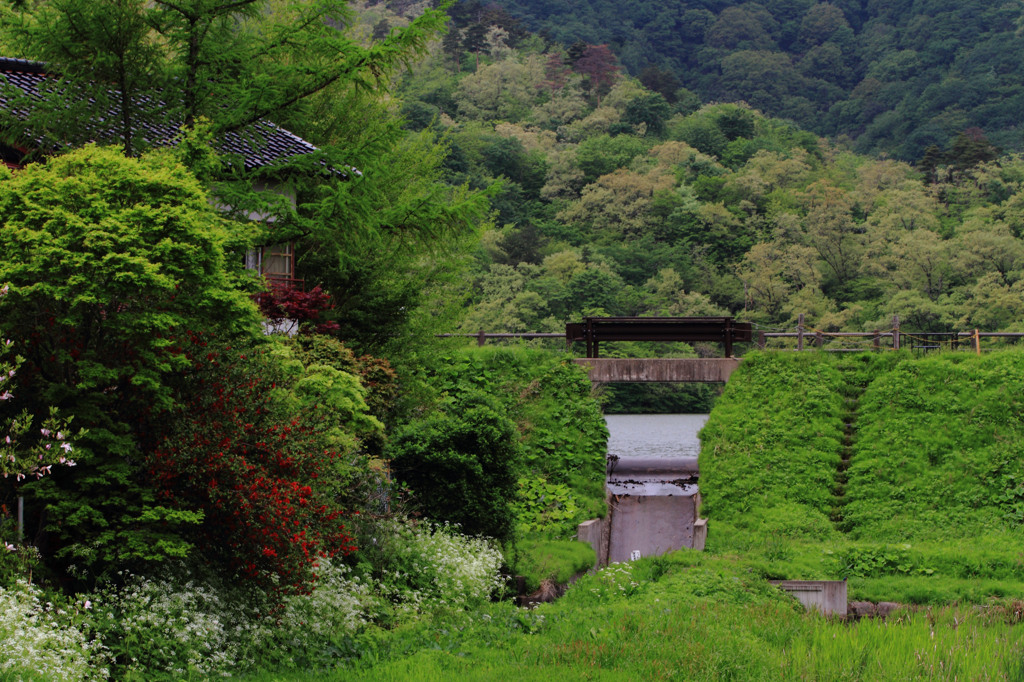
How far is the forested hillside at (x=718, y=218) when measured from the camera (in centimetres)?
4131

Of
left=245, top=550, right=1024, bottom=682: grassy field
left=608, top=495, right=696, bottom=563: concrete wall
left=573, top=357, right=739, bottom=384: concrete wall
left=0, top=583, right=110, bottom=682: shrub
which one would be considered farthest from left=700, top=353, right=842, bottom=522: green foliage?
left=0, top=583, right=110, bottom=682: shrub

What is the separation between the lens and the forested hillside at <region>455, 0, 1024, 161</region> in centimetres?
7394

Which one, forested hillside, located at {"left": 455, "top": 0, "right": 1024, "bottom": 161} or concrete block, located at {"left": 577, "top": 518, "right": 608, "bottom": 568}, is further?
forested hillside, located at {"left": 455, "top": 0, "right": 1024, "bottom": 161}

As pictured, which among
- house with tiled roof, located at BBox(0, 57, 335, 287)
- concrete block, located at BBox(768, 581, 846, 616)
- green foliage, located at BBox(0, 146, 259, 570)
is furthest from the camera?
house with tiled roof, located at BBox(0, 57, 335, 287)

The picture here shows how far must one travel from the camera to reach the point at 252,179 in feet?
48.1

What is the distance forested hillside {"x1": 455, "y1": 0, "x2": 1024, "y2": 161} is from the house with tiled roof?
207 feet

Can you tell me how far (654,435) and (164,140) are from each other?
27768 millimetres

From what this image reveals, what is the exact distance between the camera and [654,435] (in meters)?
38.8

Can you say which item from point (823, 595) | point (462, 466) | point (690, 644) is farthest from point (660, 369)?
point (690, 644)

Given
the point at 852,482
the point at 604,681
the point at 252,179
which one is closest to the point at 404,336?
the point at 252,179

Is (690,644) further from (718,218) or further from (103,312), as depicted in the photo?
(718,218)

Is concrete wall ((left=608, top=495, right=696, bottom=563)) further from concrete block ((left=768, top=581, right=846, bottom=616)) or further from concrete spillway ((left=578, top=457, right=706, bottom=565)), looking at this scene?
concrete block ((left=768, top=581, right=846, bottom=616))

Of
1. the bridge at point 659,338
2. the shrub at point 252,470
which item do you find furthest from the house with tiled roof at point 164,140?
the bridge at point 659,338

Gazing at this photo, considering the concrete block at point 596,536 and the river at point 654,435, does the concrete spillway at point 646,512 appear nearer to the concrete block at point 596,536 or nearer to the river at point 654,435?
the concrete block at point 596,536
